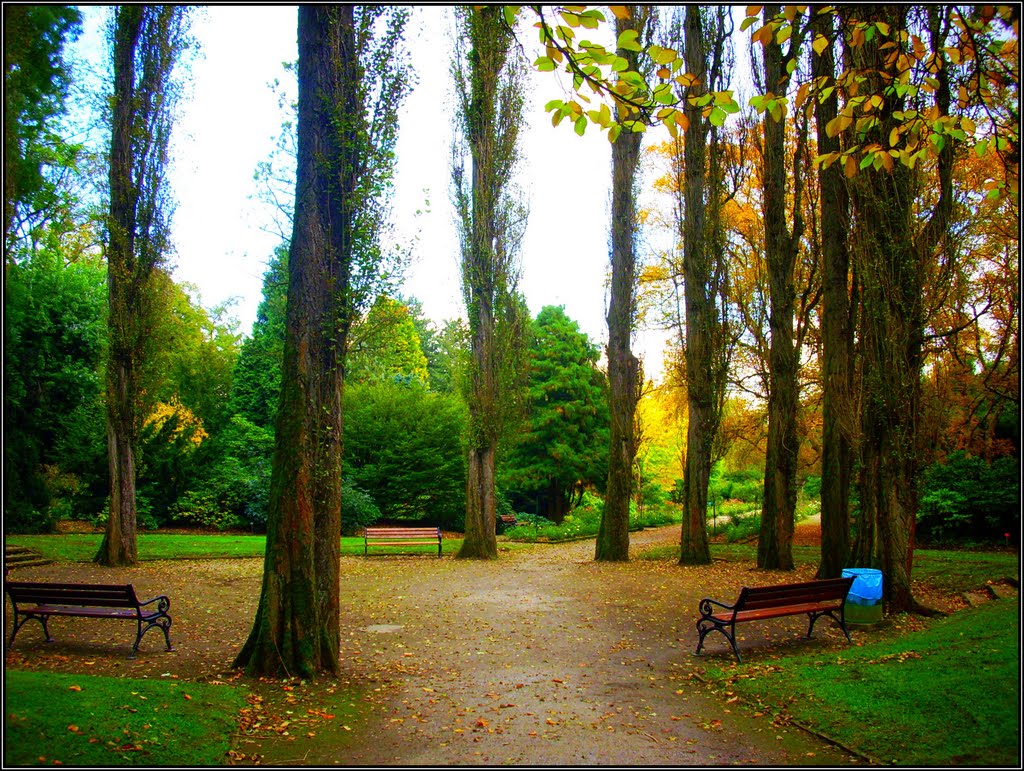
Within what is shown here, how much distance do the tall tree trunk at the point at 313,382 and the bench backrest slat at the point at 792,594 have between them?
180 inches

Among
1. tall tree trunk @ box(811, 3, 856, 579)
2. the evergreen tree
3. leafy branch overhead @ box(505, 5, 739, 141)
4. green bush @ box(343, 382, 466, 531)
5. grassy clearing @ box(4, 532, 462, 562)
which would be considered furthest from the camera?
the evergreen tree

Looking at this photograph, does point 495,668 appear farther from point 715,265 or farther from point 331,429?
point 715,265

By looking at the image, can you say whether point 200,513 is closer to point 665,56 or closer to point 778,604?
point 778,604

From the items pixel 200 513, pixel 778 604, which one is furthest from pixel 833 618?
pixel 200 513

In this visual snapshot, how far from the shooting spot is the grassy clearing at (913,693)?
178 inches

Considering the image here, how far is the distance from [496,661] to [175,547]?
12.6 metres

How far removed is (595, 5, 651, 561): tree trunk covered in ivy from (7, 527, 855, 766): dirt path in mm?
2574

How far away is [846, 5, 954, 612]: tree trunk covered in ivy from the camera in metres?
9.27

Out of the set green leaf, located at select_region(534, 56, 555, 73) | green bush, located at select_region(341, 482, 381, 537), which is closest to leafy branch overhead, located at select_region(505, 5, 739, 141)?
green leaf, located at select_region(534, 56, 555, 73)

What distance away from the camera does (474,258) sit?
691 inches

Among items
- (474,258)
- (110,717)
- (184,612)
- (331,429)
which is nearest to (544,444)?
(474,258)

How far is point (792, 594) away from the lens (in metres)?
7.96

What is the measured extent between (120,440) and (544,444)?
17.4m

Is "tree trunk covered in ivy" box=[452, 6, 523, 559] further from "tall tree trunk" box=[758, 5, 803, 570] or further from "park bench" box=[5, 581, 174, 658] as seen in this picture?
"park bench" box=[5, 581, 174, 658]
